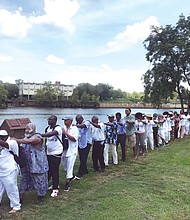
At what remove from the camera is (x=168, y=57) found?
66.3 ft

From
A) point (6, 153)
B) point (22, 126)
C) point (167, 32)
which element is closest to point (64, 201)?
point (6, 153)

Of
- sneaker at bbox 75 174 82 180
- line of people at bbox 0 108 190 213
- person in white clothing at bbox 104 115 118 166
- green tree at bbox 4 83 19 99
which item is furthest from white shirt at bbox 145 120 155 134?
green tree at bbox 4 83 19 99

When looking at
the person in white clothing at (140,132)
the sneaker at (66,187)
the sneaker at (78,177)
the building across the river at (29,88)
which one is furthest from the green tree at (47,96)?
the sneaker at (66,187)

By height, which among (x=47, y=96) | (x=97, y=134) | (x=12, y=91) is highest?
(x=12, y=91)

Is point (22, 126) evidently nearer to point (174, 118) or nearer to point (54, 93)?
point (174, 118)

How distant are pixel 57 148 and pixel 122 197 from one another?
1450 millimetres

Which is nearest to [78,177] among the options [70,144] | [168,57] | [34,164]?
[70,144]

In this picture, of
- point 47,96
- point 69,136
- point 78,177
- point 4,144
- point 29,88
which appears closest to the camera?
point 4,144

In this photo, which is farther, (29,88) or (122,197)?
(29,88)

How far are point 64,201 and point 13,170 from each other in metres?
1.20

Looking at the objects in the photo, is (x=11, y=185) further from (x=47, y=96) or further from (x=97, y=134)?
(x=47, y=96)

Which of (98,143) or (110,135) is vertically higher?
(110,135)

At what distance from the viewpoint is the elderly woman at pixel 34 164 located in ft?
16.6

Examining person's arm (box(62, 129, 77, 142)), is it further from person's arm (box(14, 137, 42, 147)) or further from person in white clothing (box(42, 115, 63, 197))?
person's arm (box(14, 137, 42, 147))
